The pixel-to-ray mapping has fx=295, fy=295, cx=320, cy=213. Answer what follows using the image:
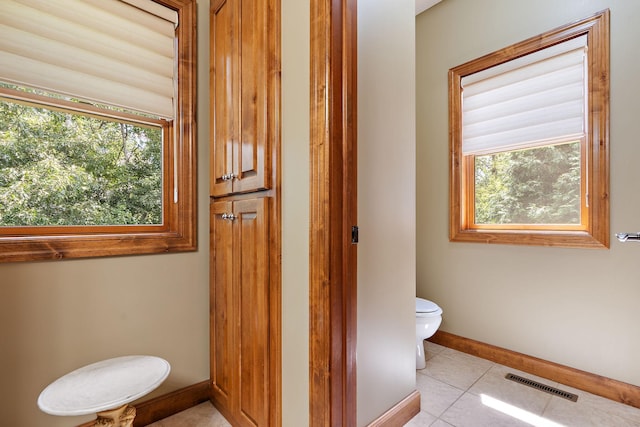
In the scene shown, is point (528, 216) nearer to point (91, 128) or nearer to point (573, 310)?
point (573, 310)

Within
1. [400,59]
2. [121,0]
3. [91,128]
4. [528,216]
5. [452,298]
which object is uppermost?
[121,0]

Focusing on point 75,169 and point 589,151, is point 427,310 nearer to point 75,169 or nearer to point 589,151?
point 589,151

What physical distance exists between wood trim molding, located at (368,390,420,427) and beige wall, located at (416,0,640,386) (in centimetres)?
101

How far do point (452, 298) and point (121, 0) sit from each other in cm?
291

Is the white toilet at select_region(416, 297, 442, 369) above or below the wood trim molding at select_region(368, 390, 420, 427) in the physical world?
above

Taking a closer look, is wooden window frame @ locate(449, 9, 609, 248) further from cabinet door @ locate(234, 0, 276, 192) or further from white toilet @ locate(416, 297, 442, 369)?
cabinet door @ locate(234, 0, 276, 192)

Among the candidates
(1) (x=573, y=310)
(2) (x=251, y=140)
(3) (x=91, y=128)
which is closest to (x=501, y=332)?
(1) (x=573, y=310)

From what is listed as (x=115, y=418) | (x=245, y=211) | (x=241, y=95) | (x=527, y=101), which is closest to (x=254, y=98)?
(x=241, y=95)

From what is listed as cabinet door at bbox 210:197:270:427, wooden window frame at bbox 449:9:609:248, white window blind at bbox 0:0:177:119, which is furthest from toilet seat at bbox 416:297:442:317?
white window blind at bbox 0:0:177:119

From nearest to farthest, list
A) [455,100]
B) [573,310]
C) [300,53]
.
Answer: [300,53]
[573,310]
[455,100]

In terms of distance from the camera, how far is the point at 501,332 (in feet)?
7.07

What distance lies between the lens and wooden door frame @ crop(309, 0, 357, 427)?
102 cm

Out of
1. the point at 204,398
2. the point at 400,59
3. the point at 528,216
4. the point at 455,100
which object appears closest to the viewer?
the point at 400,59

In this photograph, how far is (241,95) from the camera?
4.63ft
